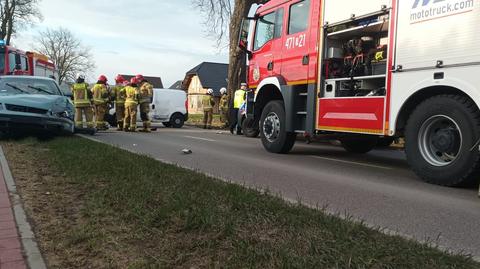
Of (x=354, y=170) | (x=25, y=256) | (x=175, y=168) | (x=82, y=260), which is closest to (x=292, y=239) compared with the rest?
(x=82, y=260)

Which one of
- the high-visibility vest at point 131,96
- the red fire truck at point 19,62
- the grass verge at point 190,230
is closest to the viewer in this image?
the grass verge at point 190,230

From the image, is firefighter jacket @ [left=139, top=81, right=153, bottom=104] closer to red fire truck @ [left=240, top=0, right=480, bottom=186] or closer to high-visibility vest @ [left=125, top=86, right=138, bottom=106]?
high-visibility vest @ [left=125, top=86, right=138, bottom=106]

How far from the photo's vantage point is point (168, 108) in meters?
22.3

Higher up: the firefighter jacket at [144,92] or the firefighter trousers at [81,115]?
the firefighter jacket at [144,92]

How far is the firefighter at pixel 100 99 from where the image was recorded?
54.4 feet

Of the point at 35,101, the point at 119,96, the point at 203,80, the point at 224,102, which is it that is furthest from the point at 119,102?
the point at 203,80

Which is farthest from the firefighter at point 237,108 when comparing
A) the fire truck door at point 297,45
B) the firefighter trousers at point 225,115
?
the fire truck door at point 297,45

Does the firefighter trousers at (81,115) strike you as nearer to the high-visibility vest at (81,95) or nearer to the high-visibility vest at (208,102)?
the high-visibility vest at (81,95)

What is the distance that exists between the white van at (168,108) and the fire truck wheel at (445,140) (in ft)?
52.5

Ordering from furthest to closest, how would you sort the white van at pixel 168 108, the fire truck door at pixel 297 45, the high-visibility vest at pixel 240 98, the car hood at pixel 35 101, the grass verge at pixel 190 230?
the white van at pixel 168 108, the high-visibility vest at pixel 240 98, the car hood at pixel 35 101, the fire truck door at pixel 297 45, the grass verge at pixel 190 230

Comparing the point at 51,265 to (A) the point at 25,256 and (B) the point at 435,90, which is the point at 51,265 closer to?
(A) the point at 25,256

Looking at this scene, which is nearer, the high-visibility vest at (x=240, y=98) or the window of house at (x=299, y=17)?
the window of house at (x=299, y=17)

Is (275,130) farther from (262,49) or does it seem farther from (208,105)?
(208,105)

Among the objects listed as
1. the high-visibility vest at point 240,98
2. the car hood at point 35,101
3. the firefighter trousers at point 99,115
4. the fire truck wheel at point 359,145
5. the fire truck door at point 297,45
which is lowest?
the fire truck wheel at point 359,145
